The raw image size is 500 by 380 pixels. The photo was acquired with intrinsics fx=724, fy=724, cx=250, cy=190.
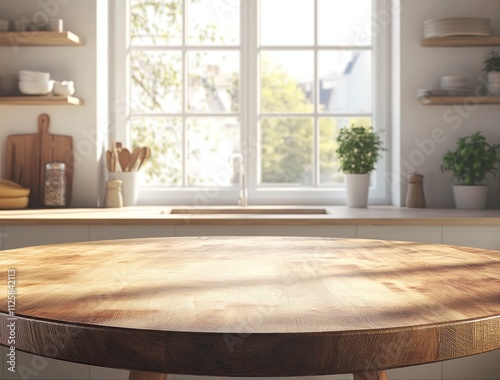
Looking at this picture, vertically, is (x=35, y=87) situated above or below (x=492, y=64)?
below

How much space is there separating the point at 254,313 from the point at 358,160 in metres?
2.65

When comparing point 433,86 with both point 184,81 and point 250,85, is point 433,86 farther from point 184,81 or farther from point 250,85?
point 184,81

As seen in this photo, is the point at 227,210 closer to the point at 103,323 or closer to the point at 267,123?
the point at 267,123

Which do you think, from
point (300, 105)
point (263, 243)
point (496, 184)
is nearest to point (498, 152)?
point (496, 184)

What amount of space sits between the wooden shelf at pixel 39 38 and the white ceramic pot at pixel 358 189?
60.7 inches

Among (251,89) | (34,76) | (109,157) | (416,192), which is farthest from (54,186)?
(416,192)

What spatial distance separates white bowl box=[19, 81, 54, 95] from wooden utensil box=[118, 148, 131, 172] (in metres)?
0.49

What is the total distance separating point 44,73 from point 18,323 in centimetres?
269

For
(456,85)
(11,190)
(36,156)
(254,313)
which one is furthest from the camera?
(36,156)

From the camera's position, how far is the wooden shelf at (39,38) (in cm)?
354

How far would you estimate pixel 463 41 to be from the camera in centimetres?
363

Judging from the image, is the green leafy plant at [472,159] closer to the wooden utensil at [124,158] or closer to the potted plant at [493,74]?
the potted plant at [493,74]

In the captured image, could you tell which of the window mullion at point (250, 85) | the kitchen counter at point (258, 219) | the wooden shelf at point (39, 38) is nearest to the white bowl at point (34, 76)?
the wooden shelf at point (39, 38)

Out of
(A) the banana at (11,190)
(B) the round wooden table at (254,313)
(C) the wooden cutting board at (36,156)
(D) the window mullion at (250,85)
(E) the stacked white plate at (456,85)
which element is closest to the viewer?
(B) the round wooden table at (254,313)
